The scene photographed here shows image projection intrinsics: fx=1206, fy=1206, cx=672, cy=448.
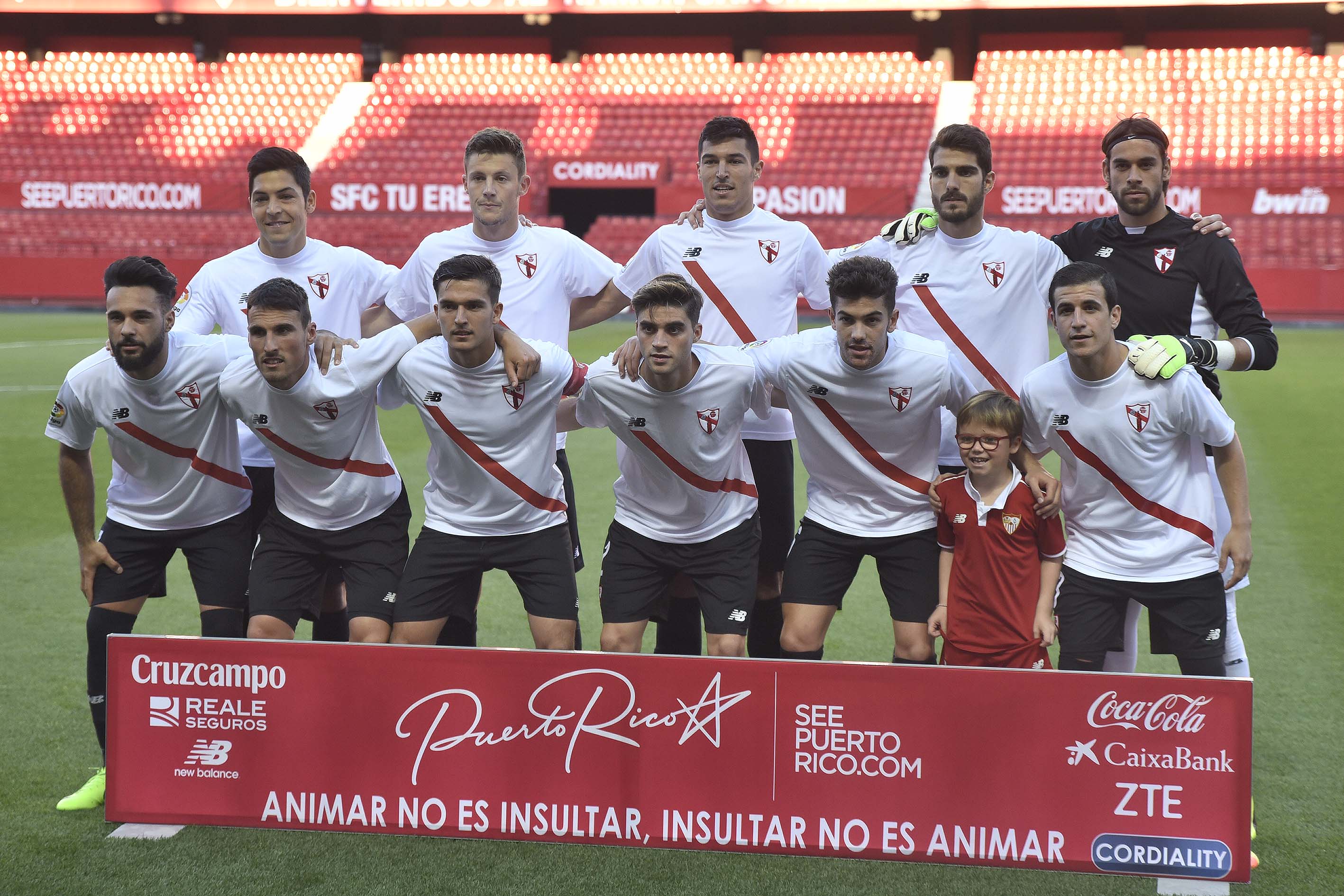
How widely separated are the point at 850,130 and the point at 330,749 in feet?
95.5

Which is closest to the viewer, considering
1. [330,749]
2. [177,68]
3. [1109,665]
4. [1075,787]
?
[1075,787]

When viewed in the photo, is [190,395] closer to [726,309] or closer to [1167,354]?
[726,309]

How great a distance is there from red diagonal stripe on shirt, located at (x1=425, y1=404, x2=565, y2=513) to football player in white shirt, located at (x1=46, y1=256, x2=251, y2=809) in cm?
81

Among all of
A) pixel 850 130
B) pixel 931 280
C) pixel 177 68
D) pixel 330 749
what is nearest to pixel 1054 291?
pixel 931 280

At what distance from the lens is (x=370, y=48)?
33906 mm

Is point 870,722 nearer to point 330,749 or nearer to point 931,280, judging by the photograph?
point 330,749

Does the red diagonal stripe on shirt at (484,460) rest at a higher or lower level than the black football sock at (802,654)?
higher

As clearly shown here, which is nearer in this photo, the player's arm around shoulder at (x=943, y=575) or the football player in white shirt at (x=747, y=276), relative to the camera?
the player's arm around shoulder at (x=943, y=575)

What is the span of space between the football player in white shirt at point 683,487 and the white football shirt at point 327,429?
28.4 inches

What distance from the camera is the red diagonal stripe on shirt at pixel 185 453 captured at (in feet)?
14.4

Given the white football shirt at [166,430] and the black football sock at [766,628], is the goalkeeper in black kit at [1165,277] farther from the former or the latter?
the white football shirt at [166,430]

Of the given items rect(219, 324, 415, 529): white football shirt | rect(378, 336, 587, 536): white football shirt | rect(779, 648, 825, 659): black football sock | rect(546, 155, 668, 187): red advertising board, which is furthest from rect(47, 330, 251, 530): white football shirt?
rect(546, 155, 668, 187): red advertising board

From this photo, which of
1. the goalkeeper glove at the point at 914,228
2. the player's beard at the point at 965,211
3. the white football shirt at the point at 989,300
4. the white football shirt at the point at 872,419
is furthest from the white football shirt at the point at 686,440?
the player's beard at the point at 965,211

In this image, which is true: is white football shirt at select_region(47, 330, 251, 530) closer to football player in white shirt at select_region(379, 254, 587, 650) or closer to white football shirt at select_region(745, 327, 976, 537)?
football player in white shirt at select_region(379, 254, 587, 650)
